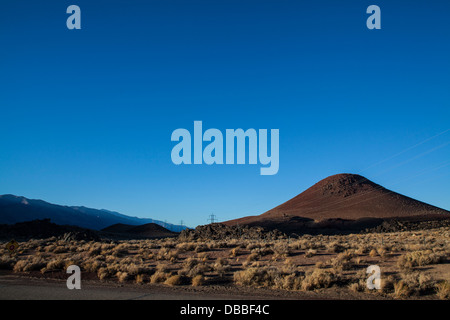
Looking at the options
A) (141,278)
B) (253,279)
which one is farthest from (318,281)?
(141,278)

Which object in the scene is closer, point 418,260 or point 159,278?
point 159,278

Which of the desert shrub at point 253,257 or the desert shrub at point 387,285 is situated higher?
the desert shrub at point 387,285

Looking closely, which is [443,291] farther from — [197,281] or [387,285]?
[197,281]

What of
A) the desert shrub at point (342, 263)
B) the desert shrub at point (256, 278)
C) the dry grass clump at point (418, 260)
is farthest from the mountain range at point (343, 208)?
the desert shrub at point (256, 278)

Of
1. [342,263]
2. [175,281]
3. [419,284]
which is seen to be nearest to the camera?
[419,284]

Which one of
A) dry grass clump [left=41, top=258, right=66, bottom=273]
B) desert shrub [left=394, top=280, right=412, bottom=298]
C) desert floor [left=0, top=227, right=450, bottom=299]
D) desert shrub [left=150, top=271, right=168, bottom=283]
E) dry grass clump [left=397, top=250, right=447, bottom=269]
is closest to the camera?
desert shrub [left=394, top=280, right=412, bottom=298]

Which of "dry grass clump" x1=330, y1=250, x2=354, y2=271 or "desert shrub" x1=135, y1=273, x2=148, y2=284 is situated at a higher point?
"dry grass clump" x1=330, y1=250, x2=354, y2=271

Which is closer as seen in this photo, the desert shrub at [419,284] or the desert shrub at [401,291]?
the desert shrub at [401,291]

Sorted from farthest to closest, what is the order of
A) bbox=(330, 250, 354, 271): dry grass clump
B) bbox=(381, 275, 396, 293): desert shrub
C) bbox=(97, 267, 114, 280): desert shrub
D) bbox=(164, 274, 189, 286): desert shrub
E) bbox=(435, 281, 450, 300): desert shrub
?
1. bbox=(97, 267, 114, 280): desert shrub
2. bbox=(330, 250, 354, 271): dry grass clump
3. bbox=(164, 274, 189, 286): desert shrub
4. bbox=(381, 275, 396, 293): desert shrub
5. bbox=(435, 281, 450, 300): desert shrub

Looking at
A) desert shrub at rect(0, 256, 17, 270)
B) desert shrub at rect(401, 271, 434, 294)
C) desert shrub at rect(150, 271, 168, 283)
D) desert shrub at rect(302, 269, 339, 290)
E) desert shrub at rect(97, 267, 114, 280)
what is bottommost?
desert shrub at rect(0, 256, 17, 270)

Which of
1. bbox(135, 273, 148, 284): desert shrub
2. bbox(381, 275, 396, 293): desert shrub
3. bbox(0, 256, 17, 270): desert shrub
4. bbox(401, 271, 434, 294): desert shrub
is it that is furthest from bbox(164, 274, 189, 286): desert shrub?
bbox(0, 256, 17, 270): desert shrub

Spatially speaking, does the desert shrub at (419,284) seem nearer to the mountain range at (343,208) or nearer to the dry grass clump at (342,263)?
the dry grass clump at (342,263)

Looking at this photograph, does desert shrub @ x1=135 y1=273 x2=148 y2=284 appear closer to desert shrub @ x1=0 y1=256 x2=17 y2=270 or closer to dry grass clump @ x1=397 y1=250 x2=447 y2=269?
desert shrub @ x1=0 y1=256 x2=17 y2=270

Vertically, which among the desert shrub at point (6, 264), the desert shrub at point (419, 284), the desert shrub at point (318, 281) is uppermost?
the desert shrub at point (419, 284)
